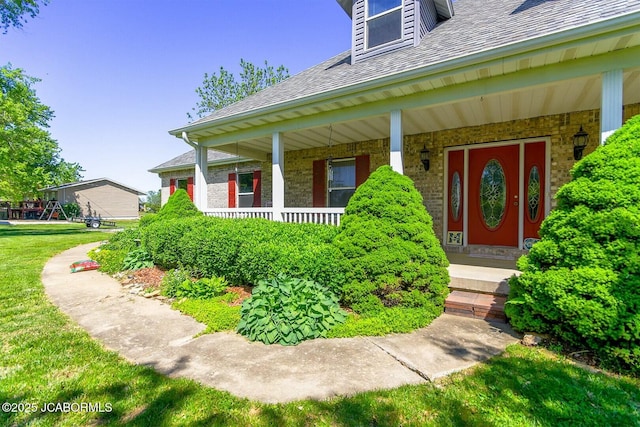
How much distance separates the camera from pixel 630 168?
9.46ft

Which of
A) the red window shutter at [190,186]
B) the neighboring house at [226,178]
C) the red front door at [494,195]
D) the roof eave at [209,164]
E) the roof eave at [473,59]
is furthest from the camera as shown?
the red window shutter at [190,186]

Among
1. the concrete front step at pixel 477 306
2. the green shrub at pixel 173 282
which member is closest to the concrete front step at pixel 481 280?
the concrete front step at pixel 477 306

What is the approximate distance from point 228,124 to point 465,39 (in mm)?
4711

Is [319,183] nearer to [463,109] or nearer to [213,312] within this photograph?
[463,109]

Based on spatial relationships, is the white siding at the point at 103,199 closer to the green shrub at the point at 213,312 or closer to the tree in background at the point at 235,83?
the tree in background at the point at 235,83

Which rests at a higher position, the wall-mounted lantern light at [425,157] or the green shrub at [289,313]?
the wall-mounted lantern light at [425,157]

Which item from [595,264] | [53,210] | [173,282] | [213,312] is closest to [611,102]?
[595,264]

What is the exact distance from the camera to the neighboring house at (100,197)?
2943 cm

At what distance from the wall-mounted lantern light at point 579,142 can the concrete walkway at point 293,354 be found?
389 centimetres

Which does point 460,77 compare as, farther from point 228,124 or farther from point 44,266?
point 44,266

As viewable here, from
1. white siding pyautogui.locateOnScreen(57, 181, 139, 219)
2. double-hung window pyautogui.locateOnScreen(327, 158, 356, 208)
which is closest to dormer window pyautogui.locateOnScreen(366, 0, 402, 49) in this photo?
double-hung window pyautogui.locateOnScreen(327, 158, 356, 208)

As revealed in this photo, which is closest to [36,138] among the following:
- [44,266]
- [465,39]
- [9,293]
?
[44,266]

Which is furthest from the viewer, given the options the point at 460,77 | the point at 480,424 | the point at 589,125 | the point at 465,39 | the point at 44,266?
the point at 44,266

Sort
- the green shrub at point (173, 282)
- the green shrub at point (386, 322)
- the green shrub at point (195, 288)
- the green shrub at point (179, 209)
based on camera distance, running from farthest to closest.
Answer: the green shrub at point (179, 209)
the green shrub at point (173, 282)
the green shrub at point (195, 288)
the green shrub at point (386, 322)
